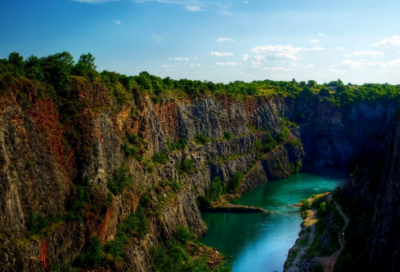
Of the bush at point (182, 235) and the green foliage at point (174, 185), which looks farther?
the green foliage at point (174, 185)

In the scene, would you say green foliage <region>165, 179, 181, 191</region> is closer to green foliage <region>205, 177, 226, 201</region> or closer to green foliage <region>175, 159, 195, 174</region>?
green foliage <region>175, 159, 195, 174</region>

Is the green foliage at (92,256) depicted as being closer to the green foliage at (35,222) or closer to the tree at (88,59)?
the green foliage at (35,222)

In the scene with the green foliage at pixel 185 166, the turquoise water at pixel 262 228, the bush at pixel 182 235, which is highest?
the green foliage at pixel 185 166

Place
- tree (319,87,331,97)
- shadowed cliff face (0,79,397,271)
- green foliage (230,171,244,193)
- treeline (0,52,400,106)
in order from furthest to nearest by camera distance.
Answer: tree (319,87,331,97) < green foliage (230,171,244,193) < treeline (0,52,400,106) < shadowed cliff face (0,79,397,271)

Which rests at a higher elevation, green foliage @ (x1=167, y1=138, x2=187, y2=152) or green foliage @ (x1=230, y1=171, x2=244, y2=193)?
green foliage @ (x1=167, y1=138, x2=187, y2=152)

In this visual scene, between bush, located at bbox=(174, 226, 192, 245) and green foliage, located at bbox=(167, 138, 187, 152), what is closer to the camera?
bush, located at bbox=(174, 226, 192, 245)

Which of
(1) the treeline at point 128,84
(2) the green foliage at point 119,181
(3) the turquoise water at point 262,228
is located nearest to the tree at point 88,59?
(1) the treeline at point 128,84

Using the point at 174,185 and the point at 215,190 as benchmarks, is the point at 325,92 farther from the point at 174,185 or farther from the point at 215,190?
the point at 174,185

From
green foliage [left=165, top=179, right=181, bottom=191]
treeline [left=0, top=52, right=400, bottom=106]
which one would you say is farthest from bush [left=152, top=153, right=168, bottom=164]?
treeline [left=0, top=52, right=400, bottom=106]
